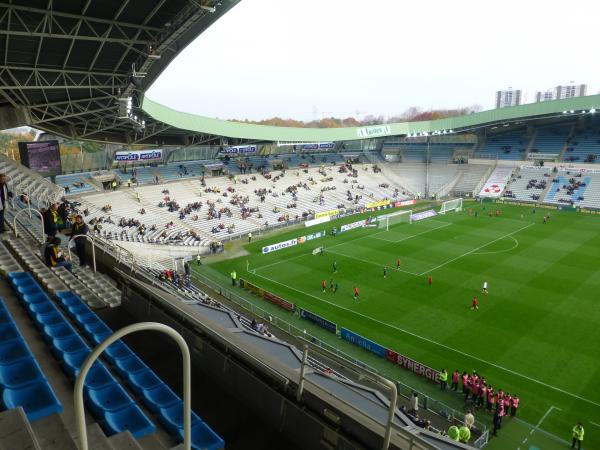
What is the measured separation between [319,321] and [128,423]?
748 inches

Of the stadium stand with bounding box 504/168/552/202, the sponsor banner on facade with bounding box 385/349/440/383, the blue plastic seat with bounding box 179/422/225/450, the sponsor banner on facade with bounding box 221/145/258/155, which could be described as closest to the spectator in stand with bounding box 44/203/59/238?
the blue plastic seat with bounding box 179/422/225/450

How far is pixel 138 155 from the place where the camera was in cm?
4994

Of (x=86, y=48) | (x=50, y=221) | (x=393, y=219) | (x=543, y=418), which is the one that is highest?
(x=86, y=48)

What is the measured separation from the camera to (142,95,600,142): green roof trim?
40.7 metres

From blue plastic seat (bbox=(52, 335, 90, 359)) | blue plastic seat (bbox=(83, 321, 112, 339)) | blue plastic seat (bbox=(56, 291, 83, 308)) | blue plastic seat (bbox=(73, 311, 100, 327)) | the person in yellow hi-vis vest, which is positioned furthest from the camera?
the person in yellow hi-vis vest

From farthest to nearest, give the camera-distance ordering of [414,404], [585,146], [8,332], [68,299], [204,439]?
[585,146]
[414,404]
[68,299]
[8,332]
[204,439]

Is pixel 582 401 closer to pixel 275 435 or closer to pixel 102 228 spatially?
pixel 275 435

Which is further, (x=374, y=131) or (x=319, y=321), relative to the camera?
(x=374, y=131)

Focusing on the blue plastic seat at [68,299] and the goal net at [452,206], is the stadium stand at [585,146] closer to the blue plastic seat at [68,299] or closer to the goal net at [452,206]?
the goal net at [452,206]

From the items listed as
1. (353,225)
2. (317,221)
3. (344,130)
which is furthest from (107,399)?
(344,130)

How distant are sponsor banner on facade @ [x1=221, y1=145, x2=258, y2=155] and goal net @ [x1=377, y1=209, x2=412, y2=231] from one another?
2033 cm

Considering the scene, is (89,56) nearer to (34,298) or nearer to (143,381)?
(34,298)

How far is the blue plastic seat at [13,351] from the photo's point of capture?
742cm

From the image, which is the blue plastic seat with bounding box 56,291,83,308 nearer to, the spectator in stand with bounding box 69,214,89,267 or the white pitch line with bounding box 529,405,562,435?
the spectator in stand with bounding box 69,214,89,267
